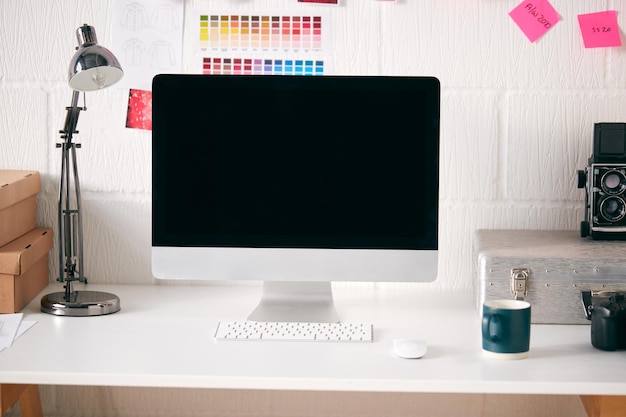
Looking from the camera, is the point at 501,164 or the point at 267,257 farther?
the point at 501,164

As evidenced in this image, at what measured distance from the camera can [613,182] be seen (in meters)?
1.78

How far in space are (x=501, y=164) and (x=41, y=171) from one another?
3.68 ft

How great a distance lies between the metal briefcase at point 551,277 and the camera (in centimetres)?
165

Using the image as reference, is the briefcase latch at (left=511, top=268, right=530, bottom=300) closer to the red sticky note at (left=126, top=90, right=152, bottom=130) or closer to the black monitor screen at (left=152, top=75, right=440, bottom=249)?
the black monitor screen at (left=152, top=75, right=440, bottom=249)

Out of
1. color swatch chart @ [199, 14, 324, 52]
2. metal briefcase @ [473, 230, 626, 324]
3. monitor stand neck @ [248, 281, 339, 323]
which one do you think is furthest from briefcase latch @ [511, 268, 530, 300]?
color swatch chart @ [199, 14, 324, 52]

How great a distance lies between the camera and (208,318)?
173cm

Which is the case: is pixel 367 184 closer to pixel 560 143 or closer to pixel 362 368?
pixel 362 368

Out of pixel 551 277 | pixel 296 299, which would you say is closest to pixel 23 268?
pixel 296 299

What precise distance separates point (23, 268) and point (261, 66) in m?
0.71

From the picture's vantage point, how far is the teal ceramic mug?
1.46 metres

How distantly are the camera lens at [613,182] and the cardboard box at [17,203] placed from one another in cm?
129

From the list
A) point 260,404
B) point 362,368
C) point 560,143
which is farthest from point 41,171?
point 560,143

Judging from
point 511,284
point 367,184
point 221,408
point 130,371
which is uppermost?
point 367,184

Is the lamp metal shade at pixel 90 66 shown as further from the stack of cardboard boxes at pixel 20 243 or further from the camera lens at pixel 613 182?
the camera lens at pixel 613 182
